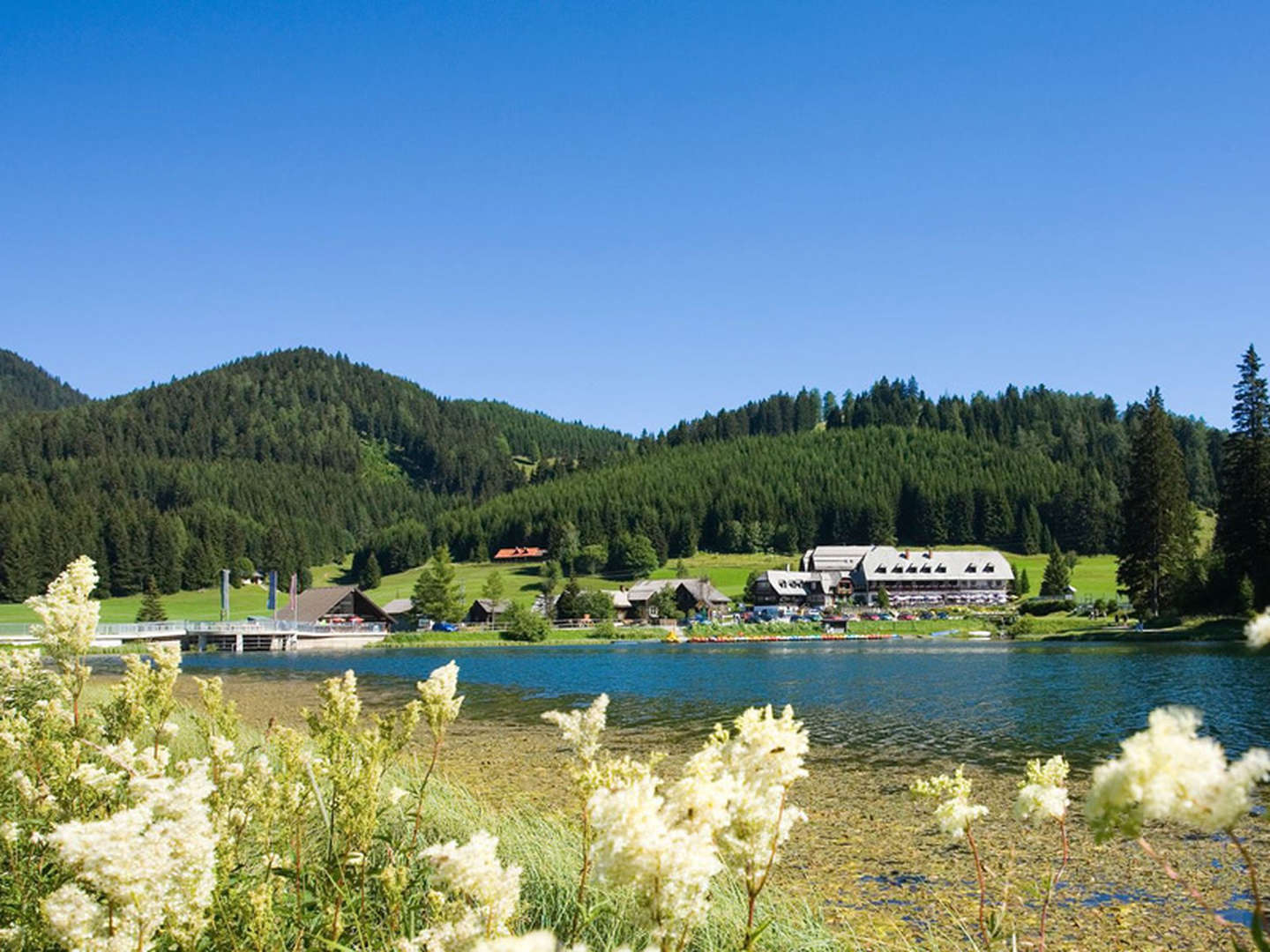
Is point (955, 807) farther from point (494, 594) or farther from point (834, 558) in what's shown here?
point (834, 558)

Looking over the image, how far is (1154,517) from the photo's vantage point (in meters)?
80.0

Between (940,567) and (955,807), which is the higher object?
(940,567)

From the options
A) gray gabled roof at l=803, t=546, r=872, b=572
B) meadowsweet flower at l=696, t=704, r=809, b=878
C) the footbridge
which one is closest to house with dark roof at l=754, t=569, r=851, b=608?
gray gabled roof at l=803, t=546, r=872, b=572

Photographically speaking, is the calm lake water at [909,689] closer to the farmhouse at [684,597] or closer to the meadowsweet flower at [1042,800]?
the meadowsweet flower at [1042,800]

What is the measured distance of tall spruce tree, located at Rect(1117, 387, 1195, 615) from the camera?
79438 millimetres

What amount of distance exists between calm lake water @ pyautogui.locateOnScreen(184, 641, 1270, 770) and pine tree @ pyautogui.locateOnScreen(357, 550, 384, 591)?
10707 cm

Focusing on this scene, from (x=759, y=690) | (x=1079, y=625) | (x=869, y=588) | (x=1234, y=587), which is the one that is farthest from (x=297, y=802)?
(x=869, y=588)

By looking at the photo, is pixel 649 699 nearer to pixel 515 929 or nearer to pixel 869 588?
pixel 515 929

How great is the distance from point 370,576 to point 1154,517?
14577 centimetres

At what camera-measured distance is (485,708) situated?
38.1 meters

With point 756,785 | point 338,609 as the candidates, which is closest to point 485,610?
point 338,609

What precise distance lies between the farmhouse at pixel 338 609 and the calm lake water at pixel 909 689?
46747 millimetres

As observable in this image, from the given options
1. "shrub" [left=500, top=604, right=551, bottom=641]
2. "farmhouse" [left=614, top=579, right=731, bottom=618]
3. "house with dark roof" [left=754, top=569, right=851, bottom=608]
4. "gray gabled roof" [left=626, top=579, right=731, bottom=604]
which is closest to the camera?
"shrub" [left=500, top=604, right=551, bottom=641]

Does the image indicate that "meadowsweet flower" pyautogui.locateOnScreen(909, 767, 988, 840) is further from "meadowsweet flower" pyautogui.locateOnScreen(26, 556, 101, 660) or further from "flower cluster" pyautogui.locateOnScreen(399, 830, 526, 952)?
"meadowsweet flower" pyautogui.locateOnScreen(26, 556, 101, 660)
